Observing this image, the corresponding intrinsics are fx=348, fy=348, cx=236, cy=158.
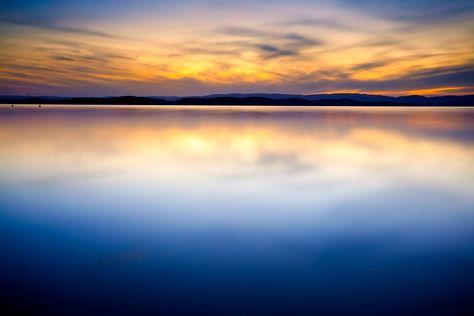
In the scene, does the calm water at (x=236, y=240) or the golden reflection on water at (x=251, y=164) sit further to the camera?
the golden reflection on water at (x=251, y=164)

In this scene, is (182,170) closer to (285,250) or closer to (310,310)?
(285,250)

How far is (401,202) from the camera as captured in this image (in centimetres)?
709

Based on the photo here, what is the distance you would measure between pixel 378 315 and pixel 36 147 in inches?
605

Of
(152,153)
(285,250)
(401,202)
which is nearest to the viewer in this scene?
(285,250)

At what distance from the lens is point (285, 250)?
15.0ft

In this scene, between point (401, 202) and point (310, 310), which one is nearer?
point (310, 310)

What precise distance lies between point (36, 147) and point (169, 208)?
11.1 metres

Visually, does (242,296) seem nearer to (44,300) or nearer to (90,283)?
(90,283)

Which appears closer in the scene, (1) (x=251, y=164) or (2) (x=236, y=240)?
(2) (x=236, y=240)

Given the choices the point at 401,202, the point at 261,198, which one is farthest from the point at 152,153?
the point at 401,202

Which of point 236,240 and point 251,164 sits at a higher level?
point 236,240

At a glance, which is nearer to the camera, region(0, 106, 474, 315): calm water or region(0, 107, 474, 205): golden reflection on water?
region(0, 106, 474, 315): calm water

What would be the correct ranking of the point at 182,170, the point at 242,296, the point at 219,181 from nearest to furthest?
the point at 242,296 → the point at 219,181 → the point at 182,170

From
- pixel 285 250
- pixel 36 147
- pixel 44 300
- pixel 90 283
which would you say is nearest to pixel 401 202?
pixel 285 250
